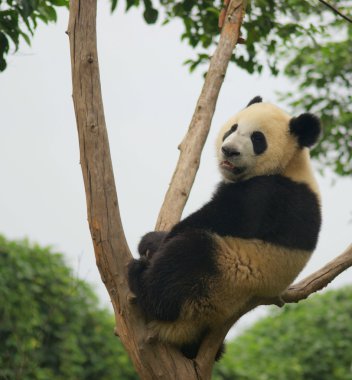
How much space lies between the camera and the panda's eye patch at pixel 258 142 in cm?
483

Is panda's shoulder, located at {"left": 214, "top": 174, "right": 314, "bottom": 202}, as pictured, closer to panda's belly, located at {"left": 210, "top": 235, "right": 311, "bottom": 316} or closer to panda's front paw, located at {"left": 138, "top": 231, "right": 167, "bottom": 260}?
panda's belly, located at {"left": 210, "top": 235, "right": 311, "bottom": 316}

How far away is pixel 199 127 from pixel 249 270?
1.61 m

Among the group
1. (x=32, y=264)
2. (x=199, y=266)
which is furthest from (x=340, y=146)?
(x=199, y=266)

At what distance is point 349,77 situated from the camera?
29.5ft

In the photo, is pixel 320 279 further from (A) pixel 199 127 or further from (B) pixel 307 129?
(A) pixel 199 127

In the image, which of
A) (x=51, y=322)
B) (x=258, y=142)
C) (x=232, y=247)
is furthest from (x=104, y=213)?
(x=51, y=322)

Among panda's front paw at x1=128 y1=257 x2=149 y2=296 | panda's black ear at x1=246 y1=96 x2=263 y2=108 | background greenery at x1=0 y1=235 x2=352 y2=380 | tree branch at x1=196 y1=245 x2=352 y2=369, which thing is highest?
panda's black ear at x1=246 y1=96 x2=263 y2=108

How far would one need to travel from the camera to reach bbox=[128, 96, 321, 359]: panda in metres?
4.12

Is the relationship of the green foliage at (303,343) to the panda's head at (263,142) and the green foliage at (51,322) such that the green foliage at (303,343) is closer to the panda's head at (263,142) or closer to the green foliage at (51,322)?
the green foliage at (51,322)

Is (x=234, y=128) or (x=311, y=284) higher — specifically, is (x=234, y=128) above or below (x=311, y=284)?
above

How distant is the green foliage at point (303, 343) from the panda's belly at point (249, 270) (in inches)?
255

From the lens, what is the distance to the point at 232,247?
168 inches

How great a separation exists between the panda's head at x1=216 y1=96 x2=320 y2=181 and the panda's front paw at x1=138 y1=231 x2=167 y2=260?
28.2 inches

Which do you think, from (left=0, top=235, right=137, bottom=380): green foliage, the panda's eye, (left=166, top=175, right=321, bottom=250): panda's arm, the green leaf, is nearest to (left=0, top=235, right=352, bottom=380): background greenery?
(left=0, top=235, right=137, bottom=380): green foliage
